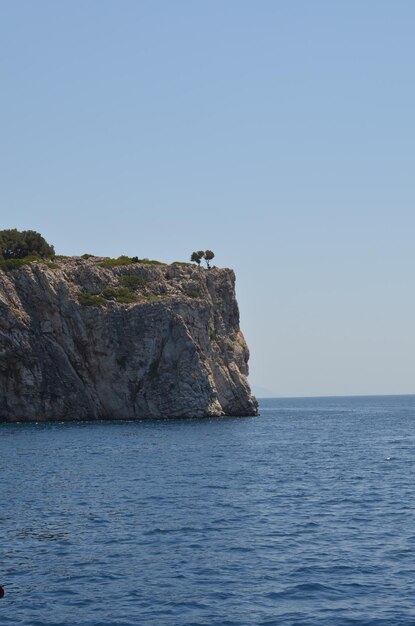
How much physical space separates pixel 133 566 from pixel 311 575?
6864 mm

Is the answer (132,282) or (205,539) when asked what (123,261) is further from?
(205,539)

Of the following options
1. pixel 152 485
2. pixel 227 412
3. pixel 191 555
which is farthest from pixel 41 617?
pixel 227 412

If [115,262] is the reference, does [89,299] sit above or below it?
below

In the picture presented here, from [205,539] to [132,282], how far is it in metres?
92.8

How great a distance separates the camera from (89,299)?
121 metres

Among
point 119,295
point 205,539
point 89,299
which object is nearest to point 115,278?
point 119,295

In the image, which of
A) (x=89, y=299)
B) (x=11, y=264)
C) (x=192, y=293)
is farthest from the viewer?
(x=192, y=293)

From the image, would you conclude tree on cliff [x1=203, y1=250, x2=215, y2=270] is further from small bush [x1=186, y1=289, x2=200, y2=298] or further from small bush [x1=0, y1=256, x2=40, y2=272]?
small bush [x1=0, y1=256, x2=40, y2=272]

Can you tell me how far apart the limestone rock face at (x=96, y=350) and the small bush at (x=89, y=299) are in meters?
0.14

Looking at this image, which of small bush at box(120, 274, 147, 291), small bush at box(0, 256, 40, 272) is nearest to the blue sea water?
small bush at box(0, 256, 40, 272)

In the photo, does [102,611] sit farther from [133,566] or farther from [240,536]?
[240,536]

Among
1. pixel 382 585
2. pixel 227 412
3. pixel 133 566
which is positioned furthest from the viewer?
pixel 227 412

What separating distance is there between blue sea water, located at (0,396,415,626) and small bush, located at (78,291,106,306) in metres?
45.5

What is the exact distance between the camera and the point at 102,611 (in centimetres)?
2759
